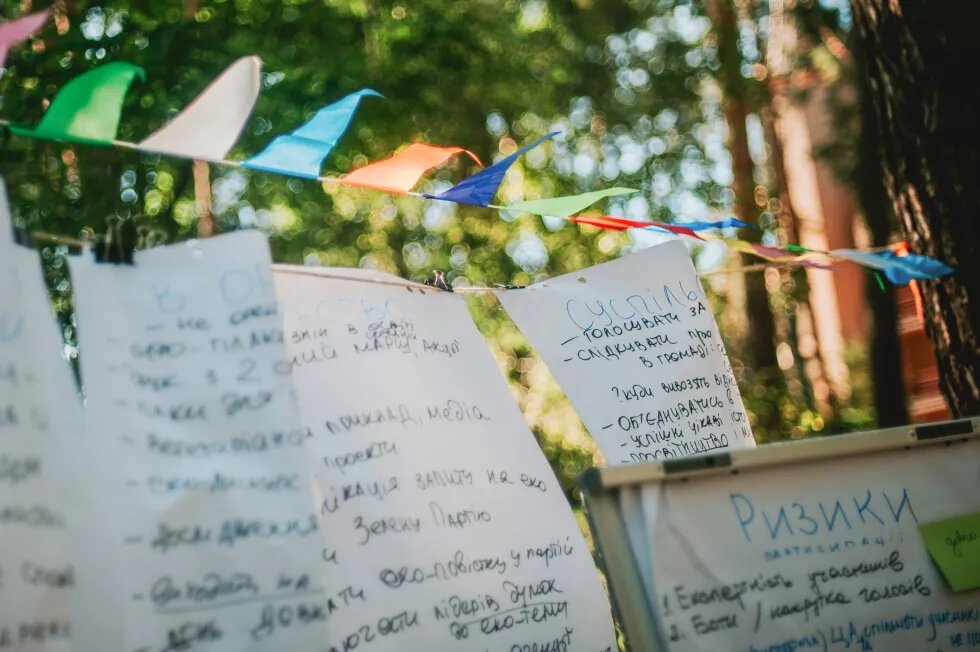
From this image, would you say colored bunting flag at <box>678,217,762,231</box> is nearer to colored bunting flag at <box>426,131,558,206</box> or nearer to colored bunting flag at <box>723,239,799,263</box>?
colored bunting flag at <box>723,239,799,263</box>

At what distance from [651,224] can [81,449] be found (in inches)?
63.3

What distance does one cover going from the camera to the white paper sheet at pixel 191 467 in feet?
5.41

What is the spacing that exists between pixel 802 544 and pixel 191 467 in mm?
1238

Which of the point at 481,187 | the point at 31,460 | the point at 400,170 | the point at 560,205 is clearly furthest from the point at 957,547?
the point at 31,460

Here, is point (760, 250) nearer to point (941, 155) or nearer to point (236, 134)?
point (941, 155)

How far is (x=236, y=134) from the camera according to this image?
78.4 inches

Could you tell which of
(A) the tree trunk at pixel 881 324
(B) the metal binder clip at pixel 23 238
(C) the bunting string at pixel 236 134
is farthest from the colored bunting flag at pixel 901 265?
(A) the tree trunk at pixel 881 324

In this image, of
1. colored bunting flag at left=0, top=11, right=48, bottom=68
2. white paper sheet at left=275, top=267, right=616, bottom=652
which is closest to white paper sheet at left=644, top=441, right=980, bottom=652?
white paper sheet at left=275, top=267, right=616, bottom=652

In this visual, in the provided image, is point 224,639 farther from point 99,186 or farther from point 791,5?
point 791,5

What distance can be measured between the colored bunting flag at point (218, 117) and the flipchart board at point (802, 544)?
99 cm

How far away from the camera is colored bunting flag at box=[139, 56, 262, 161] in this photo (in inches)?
78.4

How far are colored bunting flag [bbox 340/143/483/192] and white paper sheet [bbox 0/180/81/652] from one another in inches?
30.4

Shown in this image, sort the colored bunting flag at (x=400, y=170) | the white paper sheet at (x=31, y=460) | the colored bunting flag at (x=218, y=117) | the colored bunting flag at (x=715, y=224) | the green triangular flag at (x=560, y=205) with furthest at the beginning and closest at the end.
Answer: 1. the colored bunting flag at (x=715, y=224)
2. the green triangular flag at (x=560, y=205)
3. the colored bunting flag at (x=400, y=170)
4. the colored bunting flag at (x=218, y=117)
5. the white paper sheet at (x=31, y=460)

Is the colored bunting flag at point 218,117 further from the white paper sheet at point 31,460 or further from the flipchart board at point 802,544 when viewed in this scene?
the flipchart board at point 802,544
